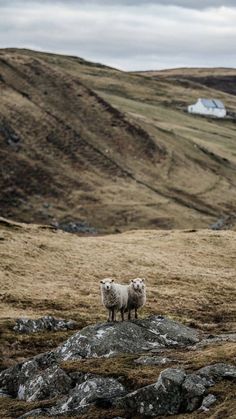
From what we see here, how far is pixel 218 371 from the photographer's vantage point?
79.3ft

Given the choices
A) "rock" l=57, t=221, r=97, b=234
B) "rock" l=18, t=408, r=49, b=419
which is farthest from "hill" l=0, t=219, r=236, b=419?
"rock" l=57, t=221, r=97, b=234

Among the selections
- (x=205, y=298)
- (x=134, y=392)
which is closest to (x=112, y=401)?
(x=134, y=392)

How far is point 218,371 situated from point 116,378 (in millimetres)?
3683

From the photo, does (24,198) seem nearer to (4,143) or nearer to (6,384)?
(4,143)

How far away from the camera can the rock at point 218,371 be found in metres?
23.8

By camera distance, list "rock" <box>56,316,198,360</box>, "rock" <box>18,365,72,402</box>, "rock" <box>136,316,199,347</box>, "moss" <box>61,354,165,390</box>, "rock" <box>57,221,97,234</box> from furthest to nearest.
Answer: "rock" <box>57,221,97,234</box>
"rock" <box>136,316,199,347</box>
"rock" <box>56,316,198,360</box>
"rock" <box>18,365,72,402</box>
"moss" <box>61,354,165,390</box>

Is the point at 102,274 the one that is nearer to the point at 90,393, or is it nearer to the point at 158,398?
the point at 90,393

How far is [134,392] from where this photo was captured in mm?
23141

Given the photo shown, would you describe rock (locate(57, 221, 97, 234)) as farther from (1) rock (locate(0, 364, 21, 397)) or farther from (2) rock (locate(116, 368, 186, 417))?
(2) rock (locate(116, 368, 186, 417))

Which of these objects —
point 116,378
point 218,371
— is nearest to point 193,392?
point 218,371

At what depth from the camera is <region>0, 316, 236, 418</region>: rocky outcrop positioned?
22656 mm

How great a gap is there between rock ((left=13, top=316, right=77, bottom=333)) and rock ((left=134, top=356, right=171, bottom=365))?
11.1 metres

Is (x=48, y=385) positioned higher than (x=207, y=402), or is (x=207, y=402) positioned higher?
(x=207, y=402)

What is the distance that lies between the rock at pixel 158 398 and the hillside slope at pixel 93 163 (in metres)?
84.2
